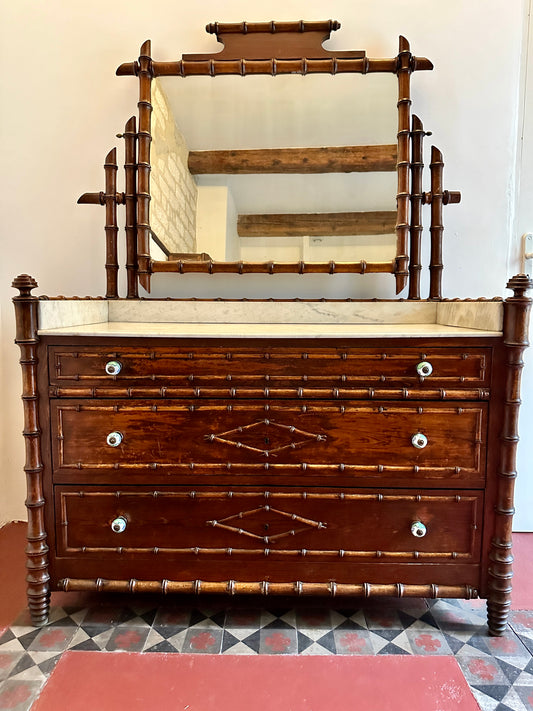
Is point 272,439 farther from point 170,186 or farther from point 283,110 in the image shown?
point 283,110

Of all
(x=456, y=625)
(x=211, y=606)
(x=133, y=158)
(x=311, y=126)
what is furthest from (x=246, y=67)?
(x=456, y=625)

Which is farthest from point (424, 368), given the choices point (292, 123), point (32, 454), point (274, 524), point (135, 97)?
point (135, 97)

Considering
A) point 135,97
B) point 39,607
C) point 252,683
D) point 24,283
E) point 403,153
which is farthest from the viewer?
point 135,97

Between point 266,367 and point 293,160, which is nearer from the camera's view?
point 266,367

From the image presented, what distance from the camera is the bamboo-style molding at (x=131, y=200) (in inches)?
70.8

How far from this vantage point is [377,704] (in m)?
1.19

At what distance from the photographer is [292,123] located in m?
1.83

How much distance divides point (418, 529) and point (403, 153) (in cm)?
139

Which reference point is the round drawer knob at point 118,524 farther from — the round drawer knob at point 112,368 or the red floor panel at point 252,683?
the round drawer knob at point 112,368

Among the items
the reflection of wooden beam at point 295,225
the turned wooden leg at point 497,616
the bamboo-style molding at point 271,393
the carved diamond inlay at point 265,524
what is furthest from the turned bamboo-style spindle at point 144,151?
the turned wooden leg at point 497,616

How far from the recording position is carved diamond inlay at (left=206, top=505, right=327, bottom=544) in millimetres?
1434

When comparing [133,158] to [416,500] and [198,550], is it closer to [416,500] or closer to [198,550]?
[198,550]

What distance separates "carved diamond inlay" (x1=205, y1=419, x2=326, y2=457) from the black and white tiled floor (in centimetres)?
59

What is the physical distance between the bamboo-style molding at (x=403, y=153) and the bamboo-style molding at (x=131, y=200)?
1060mm
